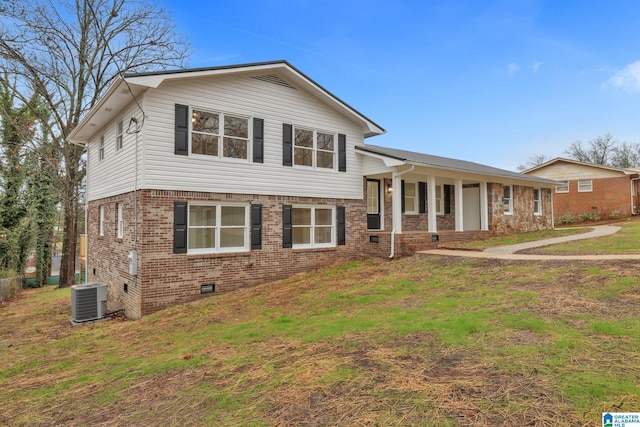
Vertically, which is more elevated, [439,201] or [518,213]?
[439,201]

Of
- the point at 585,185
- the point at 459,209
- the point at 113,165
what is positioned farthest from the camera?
the point at 585,185

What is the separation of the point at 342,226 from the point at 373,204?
2401 millimetres

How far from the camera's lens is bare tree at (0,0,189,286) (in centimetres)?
1714

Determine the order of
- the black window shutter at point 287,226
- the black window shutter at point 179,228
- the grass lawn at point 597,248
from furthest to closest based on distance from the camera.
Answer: the black window shutter at point 287,226 → the grass lawn at point 597,248 → the black window shutter at point 179,228

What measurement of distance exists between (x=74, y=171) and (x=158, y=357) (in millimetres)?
17340

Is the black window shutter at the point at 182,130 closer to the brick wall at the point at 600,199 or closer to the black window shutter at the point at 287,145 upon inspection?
the black window shutter at the point at 287,145

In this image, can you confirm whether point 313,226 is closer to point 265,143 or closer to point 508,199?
point 265,143

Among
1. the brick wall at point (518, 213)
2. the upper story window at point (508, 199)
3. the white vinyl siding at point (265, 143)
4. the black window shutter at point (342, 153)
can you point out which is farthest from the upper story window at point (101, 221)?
the upper story window at point (508, 199)

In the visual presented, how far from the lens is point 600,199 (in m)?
25.7

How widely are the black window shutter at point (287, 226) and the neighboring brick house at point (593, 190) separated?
2118cm

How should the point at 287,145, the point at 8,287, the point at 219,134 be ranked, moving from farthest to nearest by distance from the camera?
the point at 8,287 → the point at 287,145 → the point at 219,134

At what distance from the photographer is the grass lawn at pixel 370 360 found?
3076mm

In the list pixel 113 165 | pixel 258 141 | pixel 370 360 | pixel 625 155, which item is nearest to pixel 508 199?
pixel 258 141
